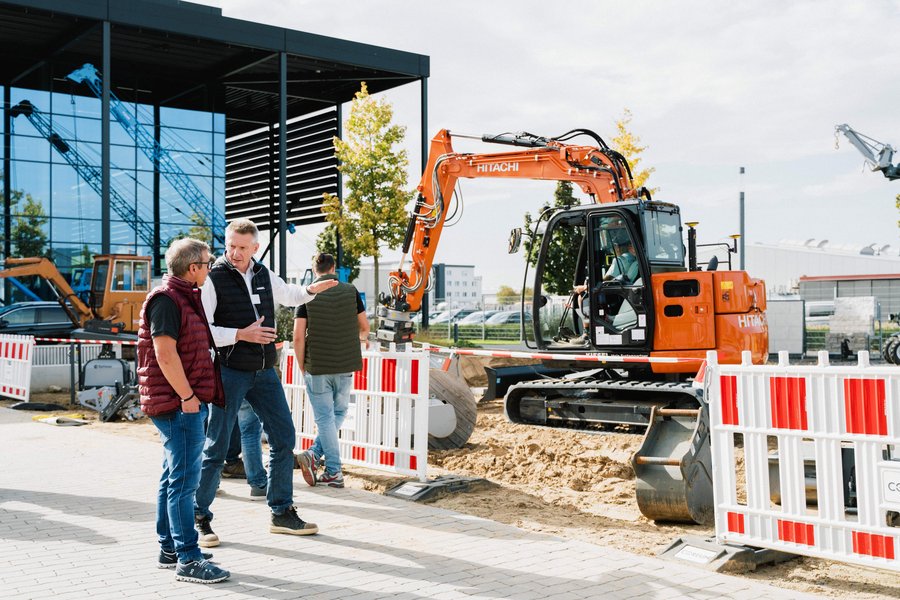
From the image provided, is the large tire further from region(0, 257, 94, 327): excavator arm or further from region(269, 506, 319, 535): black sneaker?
region(0, 257, 94, 327): excavator arm

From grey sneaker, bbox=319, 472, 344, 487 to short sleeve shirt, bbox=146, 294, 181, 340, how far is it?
3157 millimetres

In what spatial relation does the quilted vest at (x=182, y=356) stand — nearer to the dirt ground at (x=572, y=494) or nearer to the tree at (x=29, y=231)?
the dirt ground at (x=572, y=494)

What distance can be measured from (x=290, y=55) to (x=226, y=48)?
255cm

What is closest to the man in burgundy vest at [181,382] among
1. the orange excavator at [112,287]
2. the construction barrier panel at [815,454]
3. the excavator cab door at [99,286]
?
the construction barrier panel at [815,454]

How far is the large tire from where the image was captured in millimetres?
10141

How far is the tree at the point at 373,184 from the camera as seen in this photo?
31266mm

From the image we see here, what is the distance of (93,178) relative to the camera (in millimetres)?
35219

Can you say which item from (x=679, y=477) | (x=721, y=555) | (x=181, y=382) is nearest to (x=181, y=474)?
(x=181, y=382)

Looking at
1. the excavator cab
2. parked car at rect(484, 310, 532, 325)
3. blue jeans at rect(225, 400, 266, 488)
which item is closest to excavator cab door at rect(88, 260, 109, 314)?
parked car at rect(484, 310, 532, 325)

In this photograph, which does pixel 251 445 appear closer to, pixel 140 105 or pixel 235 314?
pixel 235 314

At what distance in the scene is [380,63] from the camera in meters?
32.9

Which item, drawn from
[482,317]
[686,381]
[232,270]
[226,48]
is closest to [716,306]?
[686,381]

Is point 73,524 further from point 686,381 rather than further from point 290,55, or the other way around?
point 290,55

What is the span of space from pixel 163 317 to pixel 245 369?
3.33 ft
